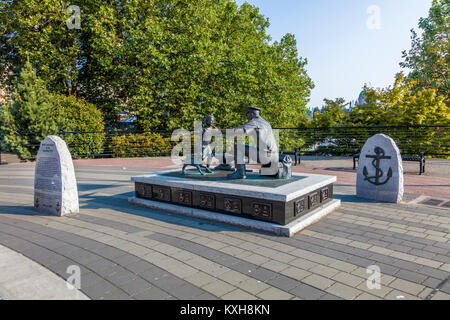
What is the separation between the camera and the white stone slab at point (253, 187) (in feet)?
17.1

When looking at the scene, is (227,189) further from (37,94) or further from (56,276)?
(37,94)

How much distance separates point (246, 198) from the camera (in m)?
5.55

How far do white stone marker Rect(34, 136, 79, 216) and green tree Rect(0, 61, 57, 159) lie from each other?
11671mm

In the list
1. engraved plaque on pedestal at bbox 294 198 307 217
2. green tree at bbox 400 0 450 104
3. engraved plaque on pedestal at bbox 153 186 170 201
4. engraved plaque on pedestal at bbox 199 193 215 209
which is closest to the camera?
engraved plaque on pedestal at bbox 294 198 307 217

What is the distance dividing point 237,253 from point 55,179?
4.47m

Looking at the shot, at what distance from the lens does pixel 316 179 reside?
254 inches

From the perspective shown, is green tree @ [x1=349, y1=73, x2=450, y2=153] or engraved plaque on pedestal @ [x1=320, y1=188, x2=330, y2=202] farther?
green tree @ [x1=349, y1=73, x2=450, y2=153]

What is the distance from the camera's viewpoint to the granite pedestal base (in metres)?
5.23

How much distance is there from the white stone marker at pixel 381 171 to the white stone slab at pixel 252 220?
4.14 ft

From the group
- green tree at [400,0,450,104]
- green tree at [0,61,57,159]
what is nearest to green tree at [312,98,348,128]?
green tree at [400,0,450,104]

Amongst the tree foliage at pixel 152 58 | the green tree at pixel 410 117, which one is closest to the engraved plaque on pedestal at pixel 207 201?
the green tree at pixel 410 117

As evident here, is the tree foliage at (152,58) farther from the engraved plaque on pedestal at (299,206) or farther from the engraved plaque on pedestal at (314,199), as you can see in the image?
the engraved plaque on pedestal at (299,206)

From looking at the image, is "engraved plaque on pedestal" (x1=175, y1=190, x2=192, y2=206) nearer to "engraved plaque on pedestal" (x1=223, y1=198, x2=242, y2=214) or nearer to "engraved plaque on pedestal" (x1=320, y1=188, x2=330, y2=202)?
"engraved plaque on pedestal" (x1=223, y1=198, x2=242, y2=214)

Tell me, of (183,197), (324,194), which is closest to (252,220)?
(183,197)
